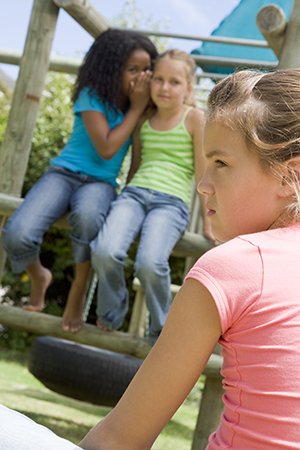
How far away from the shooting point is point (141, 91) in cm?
285

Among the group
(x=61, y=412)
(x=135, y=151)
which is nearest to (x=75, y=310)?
(x=135, y=151)

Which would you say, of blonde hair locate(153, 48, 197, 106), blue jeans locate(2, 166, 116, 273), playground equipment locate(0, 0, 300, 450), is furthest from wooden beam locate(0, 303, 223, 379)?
blonde hair locate(153, 48, 197, 106)

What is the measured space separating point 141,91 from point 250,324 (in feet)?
7.29

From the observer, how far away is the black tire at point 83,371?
3.11 meters

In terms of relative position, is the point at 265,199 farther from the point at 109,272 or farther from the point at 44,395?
the point at 44,395

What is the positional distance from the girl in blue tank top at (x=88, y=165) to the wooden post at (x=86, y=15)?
9 cm

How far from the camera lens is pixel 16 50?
3584 millimetres

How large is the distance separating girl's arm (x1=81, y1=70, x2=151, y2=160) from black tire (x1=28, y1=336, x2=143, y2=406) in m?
1.24

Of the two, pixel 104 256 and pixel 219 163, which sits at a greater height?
pixel 219 163

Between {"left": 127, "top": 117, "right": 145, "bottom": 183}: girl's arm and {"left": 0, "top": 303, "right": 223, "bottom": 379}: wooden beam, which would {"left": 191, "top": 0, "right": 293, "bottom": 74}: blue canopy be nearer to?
{"left": 127, "top": 117, "right": 145, "bottom": 183}: girl's arm

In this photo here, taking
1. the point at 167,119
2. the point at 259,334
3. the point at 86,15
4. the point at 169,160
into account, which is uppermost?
the point at 86,15

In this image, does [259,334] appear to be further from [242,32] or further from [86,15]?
[242,32]

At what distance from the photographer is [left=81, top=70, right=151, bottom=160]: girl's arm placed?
2.73 m

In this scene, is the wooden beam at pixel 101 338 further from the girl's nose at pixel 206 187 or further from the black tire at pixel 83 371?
the girl's nose at pixel 206 187
